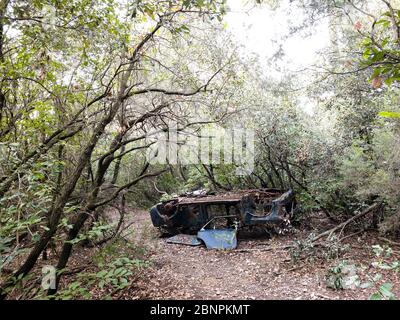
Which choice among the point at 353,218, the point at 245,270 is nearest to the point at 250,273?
the point at 245,270

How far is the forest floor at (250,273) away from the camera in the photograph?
4531mm

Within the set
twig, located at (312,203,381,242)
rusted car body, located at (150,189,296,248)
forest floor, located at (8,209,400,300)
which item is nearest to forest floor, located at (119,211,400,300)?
forest floor, located at (8,209,400,300)

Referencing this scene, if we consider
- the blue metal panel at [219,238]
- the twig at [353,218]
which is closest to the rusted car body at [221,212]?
the blue metal panel at [219,238]

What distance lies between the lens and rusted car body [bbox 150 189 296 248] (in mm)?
7137

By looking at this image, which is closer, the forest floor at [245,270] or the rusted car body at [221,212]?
the forest floor at [245,270]

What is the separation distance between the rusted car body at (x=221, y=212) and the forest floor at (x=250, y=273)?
510 mm

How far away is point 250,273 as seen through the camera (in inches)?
217

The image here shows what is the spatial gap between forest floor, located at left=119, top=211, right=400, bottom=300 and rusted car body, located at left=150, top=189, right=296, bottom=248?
0.51m

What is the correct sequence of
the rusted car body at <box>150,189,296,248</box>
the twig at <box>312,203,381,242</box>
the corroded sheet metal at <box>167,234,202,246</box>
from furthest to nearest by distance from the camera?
the corroded sheet metal at <box>167,234,202,246</box>
the rusted car body at <box>150,189,296,248</box>
the twig at <box>312,203,381,242</box>

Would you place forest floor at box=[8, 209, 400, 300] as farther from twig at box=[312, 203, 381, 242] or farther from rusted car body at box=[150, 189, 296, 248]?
rusted car body at box=[150, 189, 296, 248]

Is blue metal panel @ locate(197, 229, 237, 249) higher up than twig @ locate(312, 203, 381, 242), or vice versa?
twig @ locate(312, 203, 381, 242)

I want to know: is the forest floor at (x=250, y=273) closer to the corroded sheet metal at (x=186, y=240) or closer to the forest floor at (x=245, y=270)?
the forest floor at (x=245, y=270)

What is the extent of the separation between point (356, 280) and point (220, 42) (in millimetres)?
8276

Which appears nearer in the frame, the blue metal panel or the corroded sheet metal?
the blue metal panel
